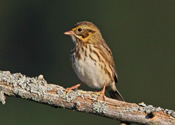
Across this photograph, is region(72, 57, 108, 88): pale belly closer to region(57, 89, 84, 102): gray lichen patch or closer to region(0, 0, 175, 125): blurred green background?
region(57, 89, 84, 102): gray lichen patch

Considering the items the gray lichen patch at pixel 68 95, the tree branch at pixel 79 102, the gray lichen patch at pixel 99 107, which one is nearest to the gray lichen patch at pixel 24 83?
the tree branch at pixel 79 102

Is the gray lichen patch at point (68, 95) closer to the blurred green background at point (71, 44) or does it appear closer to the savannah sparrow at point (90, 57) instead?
the savannah sparrow at point (90, 57)

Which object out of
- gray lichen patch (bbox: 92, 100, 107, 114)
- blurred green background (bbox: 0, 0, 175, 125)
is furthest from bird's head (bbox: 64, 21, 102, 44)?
blurred green background (bbox: 0, 0, 175, 125)

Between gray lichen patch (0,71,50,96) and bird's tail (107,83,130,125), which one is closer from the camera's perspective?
gray lichen patch (0,71,50,96)

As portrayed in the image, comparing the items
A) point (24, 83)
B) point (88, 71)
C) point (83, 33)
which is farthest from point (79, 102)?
point (83, 33)

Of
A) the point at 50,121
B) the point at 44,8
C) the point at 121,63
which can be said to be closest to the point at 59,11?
the point at 44,8

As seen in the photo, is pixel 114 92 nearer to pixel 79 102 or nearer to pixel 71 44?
pixel 79 102
